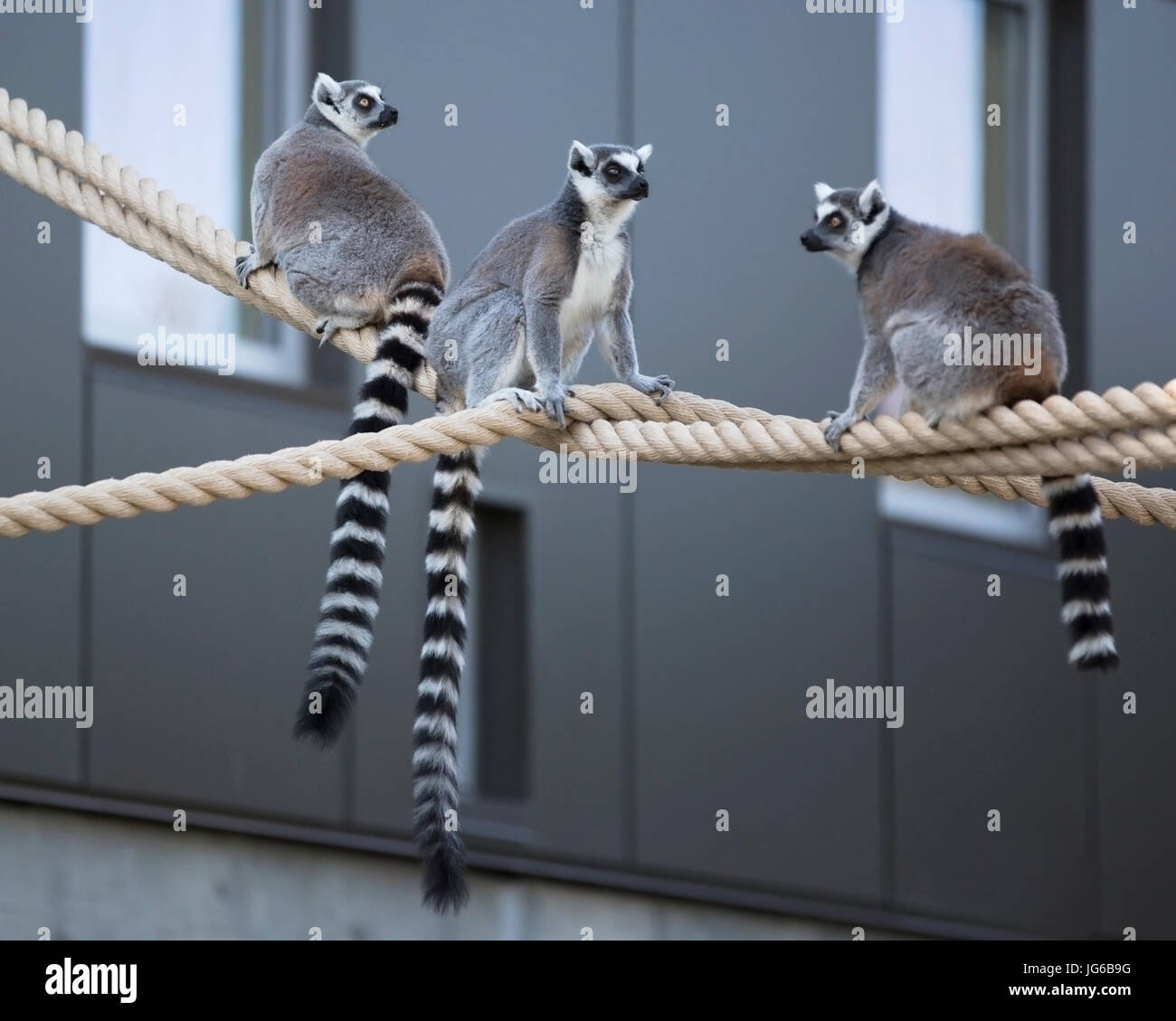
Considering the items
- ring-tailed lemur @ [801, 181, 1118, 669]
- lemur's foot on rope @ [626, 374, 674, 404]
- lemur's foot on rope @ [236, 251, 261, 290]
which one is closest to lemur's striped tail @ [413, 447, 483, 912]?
lemur's foot on rope @ [626, 374, 674, 404]

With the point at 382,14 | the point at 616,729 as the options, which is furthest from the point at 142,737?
the point at 382,14

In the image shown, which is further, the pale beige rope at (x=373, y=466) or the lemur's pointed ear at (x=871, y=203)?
the lemur's pointed ear at (x=871, y=203)

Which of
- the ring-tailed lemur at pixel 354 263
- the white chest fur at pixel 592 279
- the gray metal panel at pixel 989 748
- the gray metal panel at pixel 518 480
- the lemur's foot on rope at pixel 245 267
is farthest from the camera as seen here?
the gray metal panel at pixel 989 748

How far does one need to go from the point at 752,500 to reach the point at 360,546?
615 centimetres

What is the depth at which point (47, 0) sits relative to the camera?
920 centimetres

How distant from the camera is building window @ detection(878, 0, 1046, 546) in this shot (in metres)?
12.9

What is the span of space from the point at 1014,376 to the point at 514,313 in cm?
154

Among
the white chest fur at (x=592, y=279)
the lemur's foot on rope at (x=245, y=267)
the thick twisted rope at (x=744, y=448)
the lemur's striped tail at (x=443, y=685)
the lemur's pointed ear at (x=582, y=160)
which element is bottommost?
the lemur's striped tail at (x=443, y=685)

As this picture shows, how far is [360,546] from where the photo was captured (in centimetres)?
590

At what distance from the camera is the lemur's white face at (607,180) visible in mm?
6199

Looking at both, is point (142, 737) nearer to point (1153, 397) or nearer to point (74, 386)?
point (74, 386)

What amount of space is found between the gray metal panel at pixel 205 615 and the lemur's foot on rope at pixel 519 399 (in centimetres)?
420

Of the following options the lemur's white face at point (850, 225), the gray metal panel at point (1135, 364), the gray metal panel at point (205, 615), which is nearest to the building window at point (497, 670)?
the gray metal panel at point (205, 615)

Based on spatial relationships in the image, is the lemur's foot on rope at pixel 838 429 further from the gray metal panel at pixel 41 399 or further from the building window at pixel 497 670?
the building window at pixel 497 670
